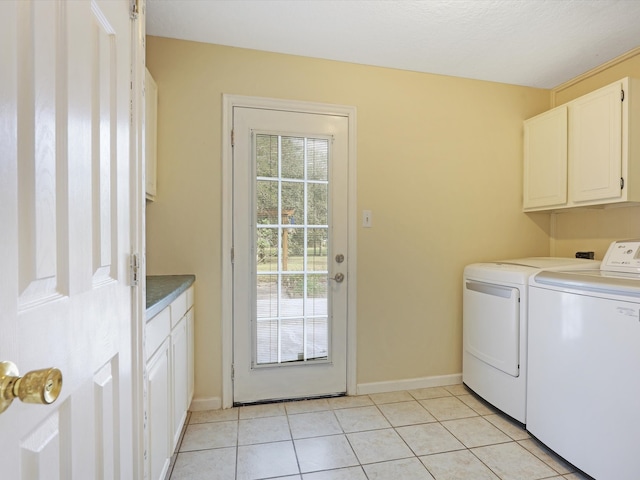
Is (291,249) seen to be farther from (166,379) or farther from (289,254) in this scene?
(166,379)

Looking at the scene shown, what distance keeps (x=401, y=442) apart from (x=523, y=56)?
8.76 ft

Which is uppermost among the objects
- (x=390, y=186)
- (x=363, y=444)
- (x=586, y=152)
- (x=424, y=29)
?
(x=424, y=29)

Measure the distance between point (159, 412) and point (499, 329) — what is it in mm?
2008

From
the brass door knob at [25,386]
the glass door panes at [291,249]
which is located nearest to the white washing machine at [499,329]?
the glass door panes at [291,249]

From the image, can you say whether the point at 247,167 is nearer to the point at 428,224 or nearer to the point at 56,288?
the point at 428,224

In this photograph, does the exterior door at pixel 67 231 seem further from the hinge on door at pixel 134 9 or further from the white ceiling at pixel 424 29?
the white ceiling at pixel 424 29

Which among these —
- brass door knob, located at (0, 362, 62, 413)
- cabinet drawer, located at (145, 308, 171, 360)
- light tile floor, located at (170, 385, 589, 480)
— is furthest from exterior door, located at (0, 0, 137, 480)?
light tile floor, located at (170, 385, 589, 480)

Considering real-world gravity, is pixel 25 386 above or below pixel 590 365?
above

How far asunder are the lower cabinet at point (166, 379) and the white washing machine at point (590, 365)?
1948 millimetres

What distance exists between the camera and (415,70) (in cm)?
246

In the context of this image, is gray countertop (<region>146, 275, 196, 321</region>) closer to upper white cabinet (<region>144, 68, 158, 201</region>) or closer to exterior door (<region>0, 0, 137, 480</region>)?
exterior door (<region>0, 0, 137, 480</region>)

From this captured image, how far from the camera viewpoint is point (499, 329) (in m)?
2.11

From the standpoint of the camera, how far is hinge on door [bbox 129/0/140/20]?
0.99 m

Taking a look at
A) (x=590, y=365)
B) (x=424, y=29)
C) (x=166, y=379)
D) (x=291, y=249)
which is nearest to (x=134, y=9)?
(x=166, y=379)
